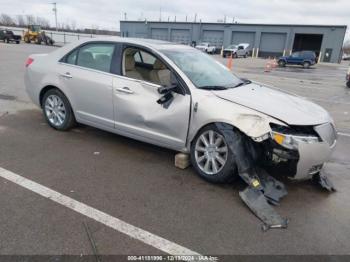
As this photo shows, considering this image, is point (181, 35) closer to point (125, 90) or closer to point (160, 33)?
point (160, 33)

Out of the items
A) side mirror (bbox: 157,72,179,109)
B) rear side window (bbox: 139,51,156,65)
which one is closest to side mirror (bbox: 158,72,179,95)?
side mirror (bbox: 157,72,179,109)

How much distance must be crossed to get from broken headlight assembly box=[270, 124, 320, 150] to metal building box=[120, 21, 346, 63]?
47.1 m

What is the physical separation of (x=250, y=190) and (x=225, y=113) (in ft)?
3.05

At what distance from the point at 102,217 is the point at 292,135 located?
2208mm

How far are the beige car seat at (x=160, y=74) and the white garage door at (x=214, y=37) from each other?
169 ft

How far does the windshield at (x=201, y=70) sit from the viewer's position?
164 inches

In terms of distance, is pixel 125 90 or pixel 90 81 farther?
pixel 90 81

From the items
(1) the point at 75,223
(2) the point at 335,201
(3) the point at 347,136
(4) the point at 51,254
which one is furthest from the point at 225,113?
(3) the point at 347,136

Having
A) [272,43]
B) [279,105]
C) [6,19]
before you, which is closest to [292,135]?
[279,105]

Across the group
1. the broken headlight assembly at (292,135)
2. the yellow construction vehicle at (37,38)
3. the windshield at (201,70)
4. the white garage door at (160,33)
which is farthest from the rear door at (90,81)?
the white garage door at (160,33)

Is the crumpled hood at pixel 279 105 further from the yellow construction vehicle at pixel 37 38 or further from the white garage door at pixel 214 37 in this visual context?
the white garage door at pixel 214 37

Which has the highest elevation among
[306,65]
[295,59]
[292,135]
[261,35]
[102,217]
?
[261,35]

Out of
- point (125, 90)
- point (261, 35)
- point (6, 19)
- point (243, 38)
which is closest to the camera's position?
point (125, 90)

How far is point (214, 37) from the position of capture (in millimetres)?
54031
